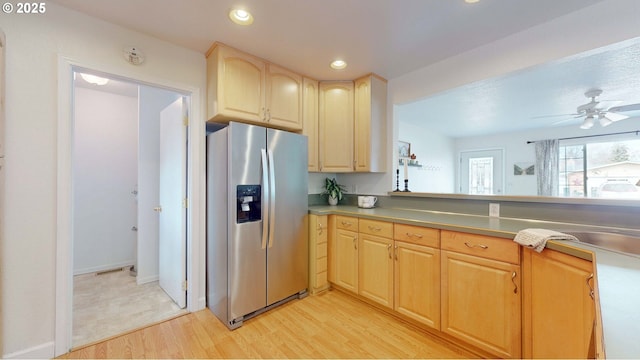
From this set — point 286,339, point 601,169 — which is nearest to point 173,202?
point 286,339

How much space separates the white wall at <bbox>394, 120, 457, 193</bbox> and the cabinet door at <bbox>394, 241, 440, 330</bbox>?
2.88 metres

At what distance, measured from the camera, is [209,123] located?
239 cm

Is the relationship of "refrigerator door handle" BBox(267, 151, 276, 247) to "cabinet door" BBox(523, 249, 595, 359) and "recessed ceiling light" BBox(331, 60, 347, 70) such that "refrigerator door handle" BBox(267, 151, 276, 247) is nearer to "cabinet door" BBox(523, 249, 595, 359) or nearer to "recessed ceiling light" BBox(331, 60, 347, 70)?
"recessed ceiling light" BBox(331, 60, 347, 70)

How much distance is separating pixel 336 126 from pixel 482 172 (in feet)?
16.6

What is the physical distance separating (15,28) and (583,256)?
3486 millimetres

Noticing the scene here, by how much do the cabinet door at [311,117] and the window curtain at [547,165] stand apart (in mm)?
5287

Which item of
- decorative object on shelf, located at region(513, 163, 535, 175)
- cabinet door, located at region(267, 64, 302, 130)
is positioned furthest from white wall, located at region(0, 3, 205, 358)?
decorative object on shelf, located at region(513, 163, 535, 175)

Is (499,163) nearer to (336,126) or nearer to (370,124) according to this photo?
(370,124)

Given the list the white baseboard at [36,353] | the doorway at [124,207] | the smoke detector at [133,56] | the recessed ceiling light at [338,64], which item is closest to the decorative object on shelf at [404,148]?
the recessed ceiling light at [338,64]

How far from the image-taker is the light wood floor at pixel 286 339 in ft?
5.67

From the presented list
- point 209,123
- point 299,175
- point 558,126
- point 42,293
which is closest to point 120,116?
point 209,123

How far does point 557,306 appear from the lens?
133cm

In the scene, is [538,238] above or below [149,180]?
below

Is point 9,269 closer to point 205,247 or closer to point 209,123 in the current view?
point 205,247
